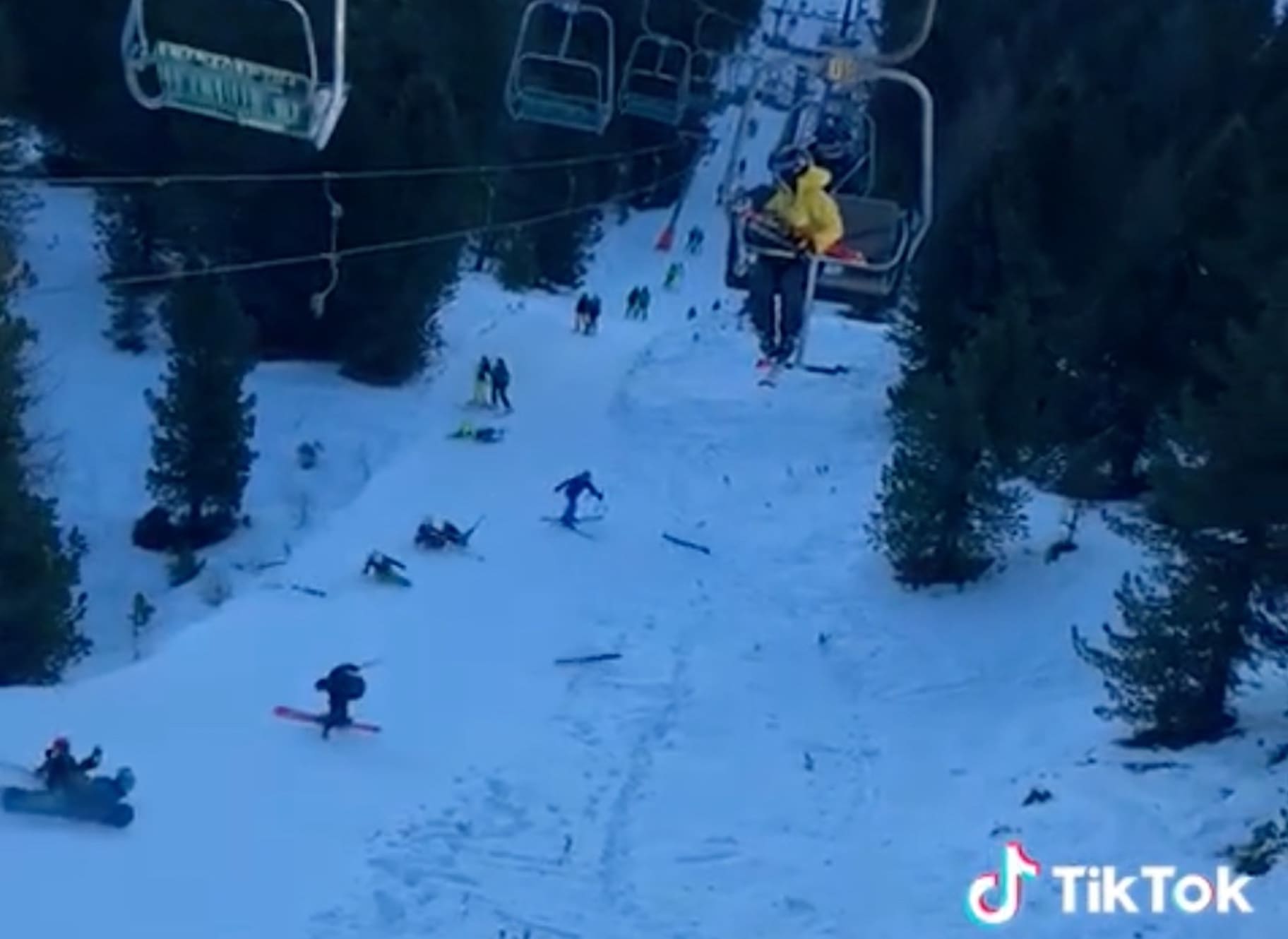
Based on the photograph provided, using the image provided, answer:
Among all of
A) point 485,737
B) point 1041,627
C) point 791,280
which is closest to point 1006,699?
point 1041,627

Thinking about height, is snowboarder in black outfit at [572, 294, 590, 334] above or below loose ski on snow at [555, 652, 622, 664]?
below

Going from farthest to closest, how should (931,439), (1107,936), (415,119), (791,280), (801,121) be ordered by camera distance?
(415,119) < (931,439) < (801,121) < (1107,936) < (791,280)

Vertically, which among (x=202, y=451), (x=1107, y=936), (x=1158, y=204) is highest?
(x=1158, y=204)

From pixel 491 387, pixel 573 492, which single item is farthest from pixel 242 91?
pixel 491 387

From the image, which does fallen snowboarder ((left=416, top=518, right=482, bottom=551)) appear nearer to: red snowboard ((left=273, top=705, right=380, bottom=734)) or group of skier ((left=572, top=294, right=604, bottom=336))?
red snowboard ((left=273, top=705, right=380, bottom=734))

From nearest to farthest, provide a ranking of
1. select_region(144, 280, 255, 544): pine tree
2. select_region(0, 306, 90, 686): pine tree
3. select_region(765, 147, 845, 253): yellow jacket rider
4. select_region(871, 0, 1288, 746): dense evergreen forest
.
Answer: select_region(765, 147, 845, 253): yellow jacket rider, select_region(871, 0, 1288, 746): dense evergreen forest, select_region(0, 306, 90, 686): pine tree, select_region(144, 280, 255, 544): pine tree

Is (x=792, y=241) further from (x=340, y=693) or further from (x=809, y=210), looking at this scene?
(x=340, y=693)

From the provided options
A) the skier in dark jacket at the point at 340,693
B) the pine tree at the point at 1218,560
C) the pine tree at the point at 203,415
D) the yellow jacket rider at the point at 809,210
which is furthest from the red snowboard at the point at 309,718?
the pine tree at the point at 203,415

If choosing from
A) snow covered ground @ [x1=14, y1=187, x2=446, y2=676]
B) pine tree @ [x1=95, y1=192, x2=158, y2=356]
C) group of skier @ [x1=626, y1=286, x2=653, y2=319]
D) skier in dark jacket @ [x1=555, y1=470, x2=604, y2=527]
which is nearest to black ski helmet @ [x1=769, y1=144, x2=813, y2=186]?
snow covered ground @ [x1=14, y1=187, x2=446, y2=676]

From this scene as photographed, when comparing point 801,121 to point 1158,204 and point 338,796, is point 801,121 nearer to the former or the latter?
point 338,796
